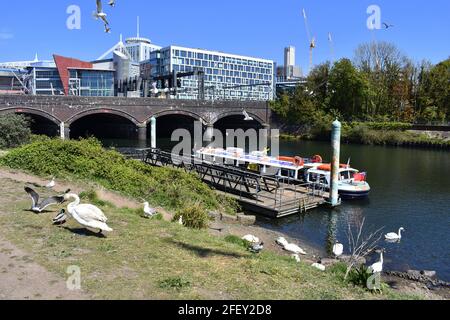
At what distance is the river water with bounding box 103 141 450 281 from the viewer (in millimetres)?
19797

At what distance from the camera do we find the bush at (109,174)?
21500 mm

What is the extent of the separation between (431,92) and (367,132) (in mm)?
18243

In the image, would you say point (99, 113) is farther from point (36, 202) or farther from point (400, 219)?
point (36, 202)

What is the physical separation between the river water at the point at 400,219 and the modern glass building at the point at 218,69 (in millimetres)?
104251

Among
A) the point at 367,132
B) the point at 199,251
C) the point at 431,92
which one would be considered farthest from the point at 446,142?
the point at 199,251

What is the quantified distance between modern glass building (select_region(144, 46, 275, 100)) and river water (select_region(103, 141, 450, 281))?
342 ft

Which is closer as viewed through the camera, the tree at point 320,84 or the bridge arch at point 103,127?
the bridge arch at point 103,127

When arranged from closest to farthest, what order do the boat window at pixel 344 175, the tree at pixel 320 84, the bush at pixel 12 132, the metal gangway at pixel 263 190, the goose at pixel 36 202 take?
the goose at pixel 36 202 → the metal gangway at pixel 263 190 → the bush at pixel 12 132 → the boat window at pixel 344 175 → the tree at pixel 320 84

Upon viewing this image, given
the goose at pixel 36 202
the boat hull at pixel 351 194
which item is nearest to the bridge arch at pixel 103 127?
the boat hull at pixel 351 194

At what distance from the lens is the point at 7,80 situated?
435 ft

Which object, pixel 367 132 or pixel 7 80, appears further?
pixel 7 80

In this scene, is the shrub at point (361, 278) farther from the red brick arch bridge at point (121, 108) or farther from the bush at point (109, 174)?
the red brick arch bridge at point (121, 108)

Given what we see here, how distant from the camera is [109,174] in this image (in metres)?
22.4

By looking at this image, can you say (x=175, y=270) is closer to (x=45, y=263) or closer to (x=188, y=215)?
(x=45, y=263)
